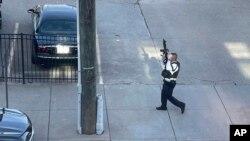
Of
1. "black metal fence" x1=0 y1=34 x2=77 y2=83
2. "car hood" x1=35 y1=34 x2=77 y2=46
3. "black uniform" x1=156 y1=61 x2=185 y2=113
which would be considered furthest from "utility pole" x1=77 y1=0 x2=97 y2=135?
"car hood" x1=35 y1=34 x2=77 y2=46

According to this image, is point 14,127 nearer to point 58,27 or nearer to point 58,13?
point 58,27

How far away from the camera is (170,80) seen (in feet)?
45.1

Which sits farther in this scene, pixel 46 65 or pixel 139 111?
pixel 46 65

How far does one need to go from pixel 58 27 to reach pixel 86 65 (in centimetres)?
472

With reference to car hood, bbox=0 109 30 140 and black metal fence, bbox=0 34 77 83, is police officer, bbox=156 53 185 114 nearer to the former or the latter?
black metal fence, bbox=0 34 77 83

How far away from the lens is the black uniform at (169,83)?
13.6 meters

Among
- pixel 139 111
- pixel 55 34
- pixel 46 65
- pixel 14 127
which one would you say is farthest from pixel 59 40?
pixel 14 127

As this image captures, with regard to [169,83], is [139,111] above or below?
below

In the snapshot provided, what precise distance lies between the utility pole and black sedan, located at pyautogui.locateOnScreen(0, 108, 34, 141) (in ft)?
4.25

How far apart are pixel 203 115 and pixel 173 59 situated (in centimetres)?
149

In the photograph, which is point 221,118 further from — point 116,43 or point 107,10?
point 107,10

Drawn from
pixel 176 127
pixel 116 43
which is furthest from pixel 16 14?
pixel 176 127

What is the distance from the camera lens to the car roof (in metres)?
17.3

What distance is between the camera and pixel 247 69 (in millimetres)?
16938
